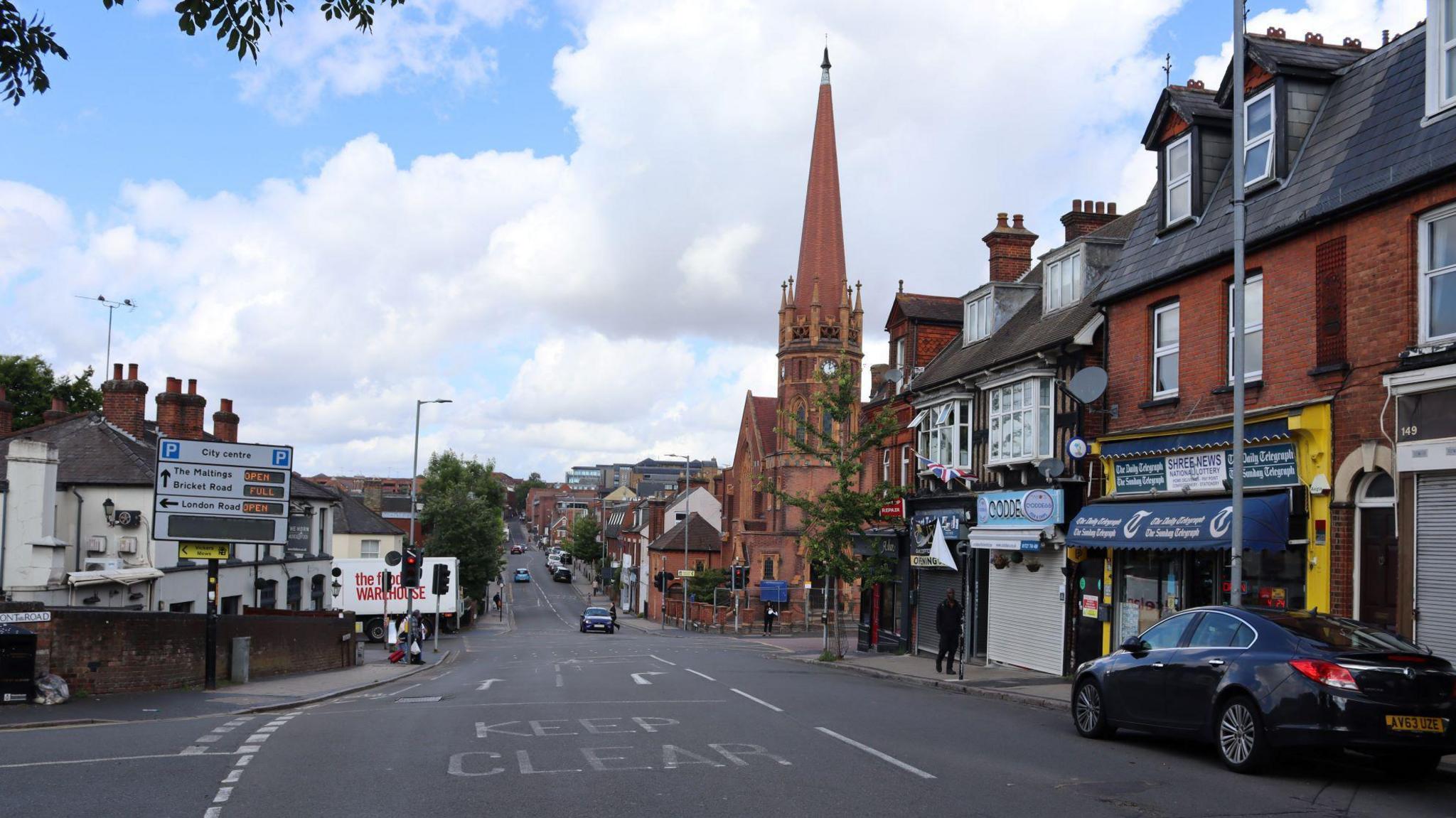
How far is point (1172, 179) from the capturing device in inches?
829

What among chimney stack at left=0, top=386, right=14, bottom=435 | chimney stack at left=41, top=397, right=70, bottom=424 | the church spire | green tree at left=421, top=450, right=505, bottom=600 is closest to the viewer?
chimney stack at left=0, top=386, right=14, bottom=435

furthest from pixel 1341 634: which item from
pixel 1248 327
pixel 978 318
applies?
pixel 978 318

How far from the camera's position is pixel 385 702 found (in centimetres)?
2014

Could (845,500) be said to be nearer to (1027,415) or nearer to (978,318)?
(978,318)

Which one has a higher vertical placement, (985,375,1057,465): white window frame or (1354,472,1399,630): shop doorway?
(985,375,1057,465): white window frame

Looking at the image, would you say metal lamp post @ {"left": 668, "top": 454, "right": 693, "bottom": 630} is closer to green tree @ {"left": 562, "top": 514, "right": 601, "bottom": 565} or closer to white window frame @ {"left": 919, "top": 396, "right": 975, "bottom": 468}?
green tree @ {"left": 562, "top": 514, "right": 601, "bottom": 565}

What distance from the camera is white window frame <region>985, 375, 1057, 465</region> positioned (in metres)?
24.3

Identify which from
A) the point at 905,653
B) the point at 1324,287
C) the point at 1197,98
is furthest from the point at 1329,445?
the point at 905,653

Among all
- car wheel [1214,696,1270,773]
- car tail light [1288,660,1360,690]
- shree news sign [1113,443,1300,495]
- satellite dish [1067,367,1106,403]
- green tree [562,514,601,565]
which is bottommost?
green tree [562,514,601,565]

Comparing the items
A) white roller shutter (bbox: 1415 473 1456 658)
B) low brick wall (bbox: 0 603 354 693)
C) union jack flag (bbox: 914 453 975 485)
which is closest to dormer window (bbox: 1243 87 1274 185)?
white roller shutter (bbox: 1415 473 1456 658)

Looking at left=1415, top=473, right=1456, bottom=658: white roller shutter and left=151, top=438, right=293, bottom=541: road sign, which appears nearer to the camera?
left=1415, top=473, right=1456, bottom=658: white roller shutter

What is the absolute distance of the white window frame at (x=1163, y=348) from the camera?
2019 cm

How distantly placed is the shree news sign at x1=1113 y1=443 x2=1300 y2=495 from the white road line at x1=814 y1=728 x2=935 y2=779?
23.4 ft

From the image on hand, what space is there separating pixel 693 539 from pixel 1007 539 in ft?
206
